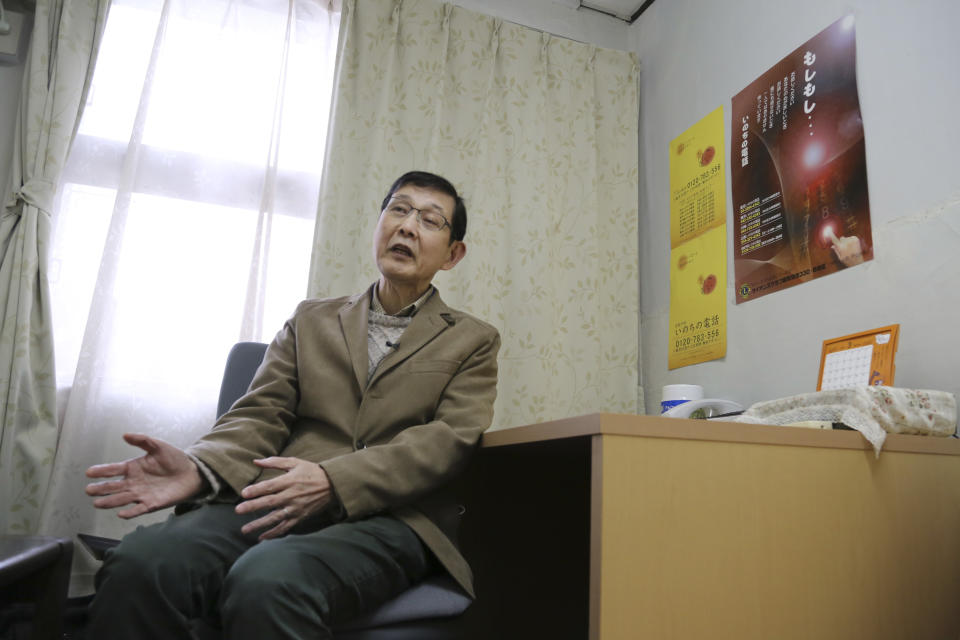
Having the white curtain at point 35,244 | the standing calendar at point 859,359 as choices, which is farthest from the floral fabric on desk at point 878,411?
the white curtain at point 35,244

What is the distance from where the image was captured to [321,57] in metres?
2.29

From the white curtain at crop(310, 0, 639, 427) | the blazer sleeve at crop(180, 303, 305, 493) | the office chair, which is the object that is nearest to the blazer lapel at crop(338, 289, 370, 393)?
the blazer sleeve at crop(180, 303, 305, 493)

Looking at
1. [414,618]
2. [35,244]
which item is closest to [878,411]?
[414,618]

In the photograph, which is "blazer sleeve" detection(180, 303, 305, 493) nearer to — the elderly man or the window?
the elderly man

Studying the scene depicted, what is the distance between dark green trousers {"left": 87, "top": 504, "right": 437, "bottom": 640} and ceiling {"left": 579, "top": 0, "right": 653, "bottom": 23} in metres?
2.34

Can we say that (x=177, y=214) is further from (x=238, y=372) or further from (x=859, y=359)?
(x=859, y=359)

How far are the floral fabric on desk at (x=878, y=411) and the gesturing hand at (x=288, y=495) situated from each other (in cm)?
81

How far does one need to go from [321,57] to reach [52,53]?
81 cm

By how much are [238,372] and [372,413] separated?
0.45m

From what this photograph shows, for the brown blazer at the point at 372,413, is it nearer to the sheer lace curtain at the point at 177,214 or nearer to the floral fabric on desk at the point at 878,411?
the floral fabric on desk at the point at 878,411

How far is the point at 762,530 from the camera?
877 millimetres

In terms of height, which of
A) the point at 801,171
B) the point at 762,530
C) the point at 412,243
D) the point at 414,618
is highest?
the point at 801,171

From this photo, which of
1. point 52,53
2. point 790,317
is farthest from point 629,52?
point 52,53

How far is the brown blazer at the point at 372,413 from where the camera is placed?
1046mm
